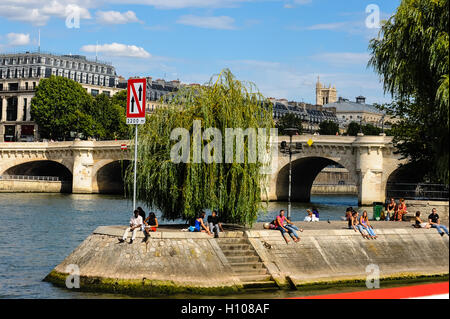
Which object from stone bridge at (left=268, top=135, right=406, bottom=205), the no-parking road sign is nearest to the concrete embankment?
the no-parking road sign

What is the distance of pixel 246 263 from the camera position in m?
23.7

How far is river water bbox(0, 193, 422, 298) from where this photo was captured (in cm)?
2406

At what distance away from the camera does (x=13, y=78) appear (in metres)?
132

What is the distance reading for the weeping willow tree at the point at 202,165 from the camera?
2606 centimetres

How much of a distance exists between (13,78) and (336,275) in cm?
11752

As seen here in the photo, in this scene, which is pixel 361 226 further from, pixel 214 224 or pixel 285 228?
pixel 214 224

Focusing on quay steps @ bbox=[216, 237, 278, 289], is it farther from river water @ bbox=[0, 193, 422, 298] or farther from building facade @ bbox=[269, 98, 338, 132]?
building facade @ bbox=[269, 98, 338, 132]

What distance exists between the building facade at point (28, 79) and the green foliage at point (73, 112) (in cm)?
1600

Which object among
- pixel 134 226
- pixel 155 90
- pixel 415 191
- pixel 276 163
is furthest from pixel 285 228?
pixel 155 90

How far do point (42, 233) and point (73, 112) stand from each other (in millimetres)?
69787
